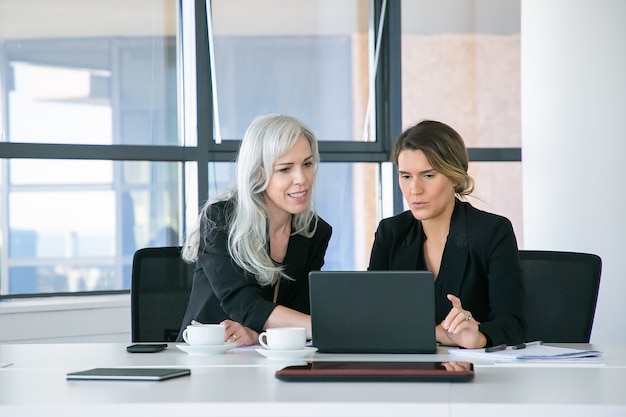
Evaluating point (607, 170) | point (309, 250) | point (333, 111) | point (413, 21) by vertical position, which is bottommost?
point (309, 250)

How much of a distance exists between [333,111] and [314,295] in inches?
101

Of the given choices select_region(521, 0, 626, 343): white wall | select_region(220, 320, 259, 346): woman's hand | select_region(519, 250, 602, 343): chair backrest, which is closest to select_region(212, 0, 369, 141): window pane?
select_region(521, 0, 626, 343): white wall

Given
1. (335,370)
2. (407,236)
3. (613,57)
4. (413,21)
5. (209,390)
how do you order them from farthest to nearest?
(413,21)
(613,57)
(407,236)
(335,370)
(209,390)

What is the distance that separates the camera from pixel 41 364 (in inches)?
78.0

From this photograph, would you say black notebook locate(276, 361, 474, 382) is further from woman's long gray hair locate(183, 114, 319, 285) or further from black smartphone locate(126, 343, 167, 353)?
woman's long gray hair locate(183, 114, 319, 285)

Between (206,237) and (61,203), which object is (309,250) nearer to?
(206,237)

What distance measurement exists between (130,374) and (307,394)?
393 millimetres

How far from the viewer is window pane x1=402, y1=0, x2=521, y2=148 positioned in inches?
178

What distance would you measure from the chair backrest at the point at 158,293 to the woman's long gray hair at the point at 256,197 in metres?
0.07

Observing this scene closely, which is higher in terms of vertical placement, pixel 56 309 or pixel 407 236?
pixel 407 236

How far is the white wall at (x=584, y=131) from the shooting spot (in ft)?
12.4

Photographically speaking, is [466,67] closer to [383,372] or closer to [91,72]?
[91,72]

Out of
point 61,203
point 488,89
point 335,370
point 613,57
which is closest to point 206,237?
point 335,370

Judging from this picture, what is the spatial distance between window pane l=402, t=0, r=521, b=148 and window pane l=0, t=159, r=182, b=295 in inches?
50.2
